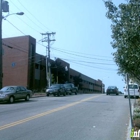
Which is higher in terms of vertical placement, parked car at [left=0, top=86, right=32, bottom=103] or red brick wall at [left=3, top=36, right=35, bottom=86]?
red brick wall at [left=3, top=36, right=35, bottom=86]

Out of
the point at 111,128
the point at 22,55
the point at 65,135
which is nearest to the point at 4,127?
the point at 65,135

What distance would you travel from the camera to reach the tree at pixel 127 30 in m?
7.17

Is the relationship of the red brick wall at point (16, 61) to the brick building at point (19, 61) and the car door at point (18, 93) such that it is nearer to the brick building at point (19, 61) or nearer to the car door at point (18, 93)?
the brick building at point (19, 61)

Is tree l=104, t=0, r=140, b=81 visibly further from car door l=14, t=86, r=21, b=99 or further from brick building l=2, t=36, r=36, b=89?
brick building l=2, t=36, r=36, b=89

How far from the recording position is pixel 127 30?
7246mm

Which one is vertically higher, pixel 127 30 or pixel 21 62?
pixel 21 62

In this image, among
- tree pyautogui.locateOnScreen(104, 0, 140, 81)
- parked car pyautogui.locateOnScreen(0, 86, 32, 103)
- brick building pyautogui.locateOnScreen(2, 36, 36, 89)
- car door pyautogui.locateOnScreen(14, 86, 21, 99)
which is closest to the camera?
tree pyautogui.locateOnScreen(104, 0, 140, 81)

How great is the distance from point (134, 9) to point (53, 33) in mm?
41595

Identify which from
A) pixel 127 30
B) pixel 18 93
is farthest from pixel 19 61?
pixel 127 30

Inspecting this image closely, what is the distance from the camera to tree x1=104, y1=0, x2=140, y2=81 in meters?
7.17

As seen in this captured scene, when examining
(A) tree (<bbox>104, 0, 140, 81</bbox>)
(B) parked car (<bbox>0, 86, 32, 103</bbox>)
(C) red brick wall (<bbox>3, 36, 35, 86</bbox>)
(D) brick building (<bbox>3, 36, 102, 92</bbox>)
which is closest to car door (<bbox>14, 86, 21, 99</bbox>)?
(B) parked car (<bbox>0, 86, 32, 103</bbox>)

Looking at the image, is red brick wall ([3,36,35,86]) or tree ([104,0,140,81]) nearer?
tree ([104,0,140,81])

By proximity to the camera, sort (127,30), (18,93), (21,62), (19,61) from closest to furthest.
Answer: (127,30) → (18,93) → (21,62) → (19,61)

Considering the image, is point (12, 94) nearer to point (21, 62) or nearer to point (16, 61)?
point (21, 62)
